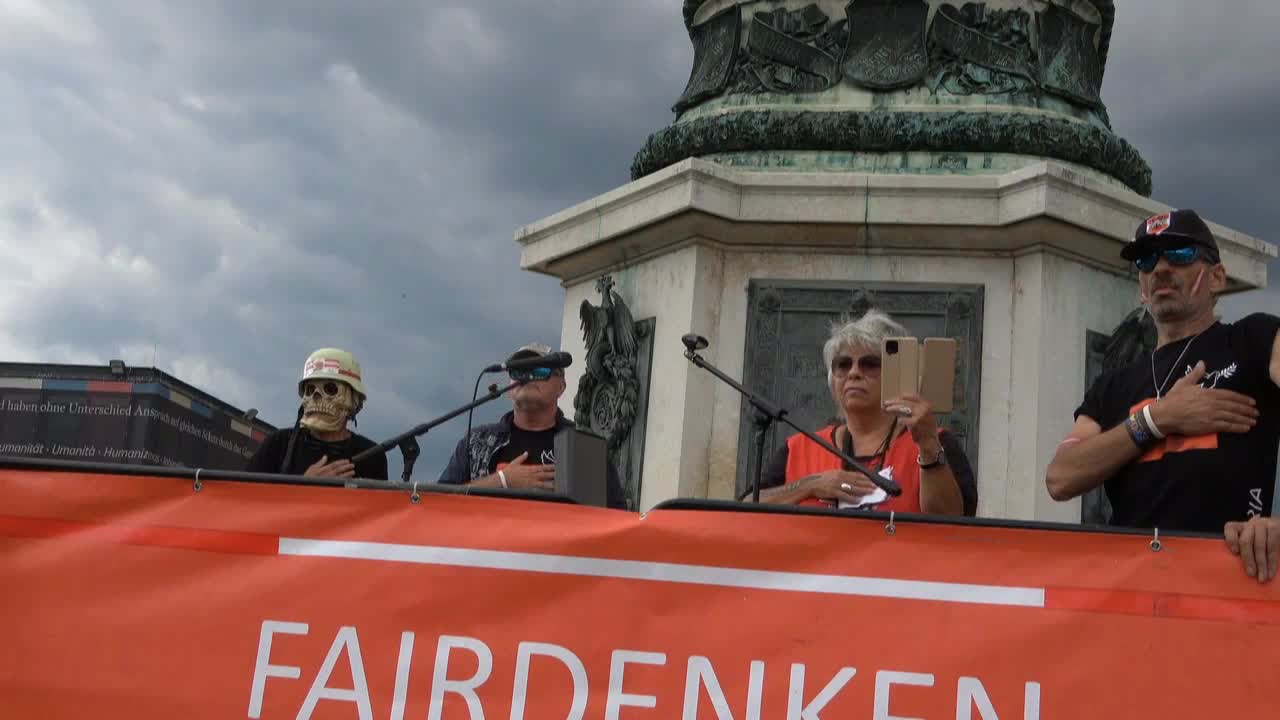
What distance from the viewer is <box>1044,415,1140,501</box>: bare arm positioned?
4.84 m

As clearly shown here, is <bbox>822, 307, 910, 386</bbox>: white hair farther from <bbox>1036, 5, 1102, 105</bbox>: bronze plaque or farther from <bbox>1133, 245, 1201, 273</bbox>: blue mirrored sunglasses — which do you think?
<bbox>1036, 5, 1102, 105</bbox>: bronze plaque

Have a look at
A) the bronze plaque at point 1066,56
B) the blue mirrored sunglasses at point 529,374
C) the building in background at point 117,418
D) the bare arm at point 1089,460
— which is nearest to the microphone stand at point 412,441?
the blue mirrored sunglasses at point 529,374

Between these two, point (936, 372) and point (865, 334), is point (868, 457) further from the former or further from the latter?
point (936, 372)

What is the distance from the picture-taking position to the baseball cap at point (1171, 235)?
5086 millimetres

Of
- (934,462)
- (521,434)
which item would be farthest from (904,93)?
(934,462)

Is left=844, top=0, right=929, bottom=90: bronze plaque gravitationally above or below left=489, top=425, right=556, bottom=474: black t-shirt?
above

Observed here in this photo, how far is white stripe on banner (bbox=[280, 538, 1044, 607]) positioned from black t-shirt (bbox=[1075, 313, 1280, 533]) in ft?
2.84

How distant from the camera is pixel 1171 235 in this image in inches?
200

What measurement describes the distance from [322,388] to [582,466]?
92.0 inches

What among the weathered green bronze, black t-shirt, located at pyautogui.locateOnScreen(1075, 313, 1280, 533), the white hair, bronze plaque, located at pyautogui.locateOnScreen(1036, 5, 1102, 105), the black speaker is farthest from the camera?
bronze plaque, located at pyautogui.locateOnScreen(1036, 5, 1102, 105)

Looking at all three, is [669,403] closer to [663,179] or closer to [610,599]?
[663,179]

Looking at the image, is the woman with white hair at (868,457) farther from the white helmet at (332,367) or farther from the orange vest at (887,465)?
the white helmet at (332,367)

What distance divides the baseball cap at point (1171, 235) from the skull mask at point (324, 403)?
3062mm

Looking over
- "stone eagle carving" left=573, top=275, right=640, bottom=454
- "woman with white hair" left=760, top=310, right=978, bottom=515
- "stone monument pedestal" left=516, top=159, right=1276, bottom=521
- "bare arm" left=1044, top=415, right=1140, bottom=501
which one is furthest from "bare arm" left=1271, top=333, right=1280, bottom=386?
"stone eagle carving" left=573, top=275, right=640, bottom=454
